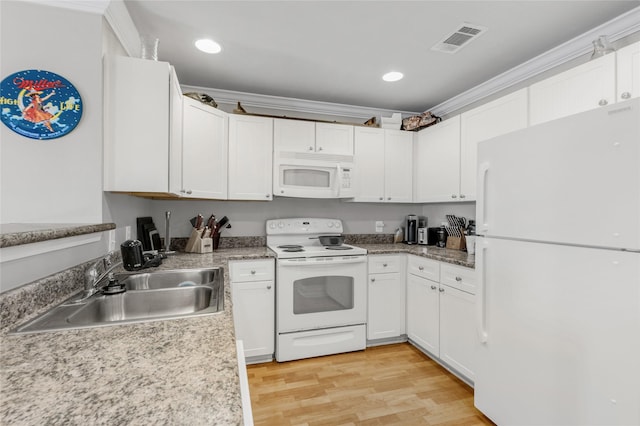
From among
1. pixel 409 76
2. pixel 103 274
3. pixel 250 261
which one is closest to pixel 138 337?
pixel 103 274

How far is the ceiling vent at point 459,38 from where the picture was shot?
6.19 feet

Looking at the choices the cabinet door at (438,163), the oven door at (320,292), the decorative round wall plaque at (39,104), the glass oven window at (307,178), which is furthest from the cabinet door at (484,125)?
the decorative round wall plaque at (39,104)

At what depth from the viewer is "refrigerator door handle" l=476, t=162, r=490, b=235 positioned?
5.83ft

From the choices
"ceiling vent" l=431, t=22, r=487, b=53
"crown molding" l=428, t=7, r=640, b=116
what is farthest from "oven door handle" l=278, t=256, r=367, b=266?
"crown molding" l=428, t=7, r=640, b=116

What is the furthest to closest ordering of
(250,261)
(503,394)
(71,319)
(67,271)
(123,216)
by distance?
(250,261), (123,216), (503,394), (67,271), (71,319)

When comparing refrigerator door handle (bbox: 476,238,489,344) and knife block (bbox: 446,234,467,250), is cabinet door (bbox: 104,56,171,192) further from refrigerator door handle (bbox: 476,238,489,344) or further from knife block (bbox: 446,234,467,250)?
knife block (bbox: 446,234,467,250)

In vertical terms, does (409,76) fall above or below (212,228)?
above

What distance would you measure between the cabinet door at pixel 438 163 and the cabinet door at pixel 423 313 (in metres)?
0.83

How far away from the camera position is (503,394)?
1658mm

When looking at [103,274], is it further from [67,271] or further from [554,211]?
[554,211]

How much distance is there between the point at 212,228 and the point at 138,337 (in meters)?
2.00

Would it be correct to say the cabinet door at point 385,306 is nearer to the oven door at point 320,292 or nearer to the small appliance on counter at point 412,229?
the oven door at point 320,292

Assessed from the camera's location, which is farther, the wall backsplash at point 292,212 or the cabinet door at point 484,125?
the wall backsplash at point 292,212

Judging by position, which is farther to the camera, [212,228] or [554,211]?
[212,228]
